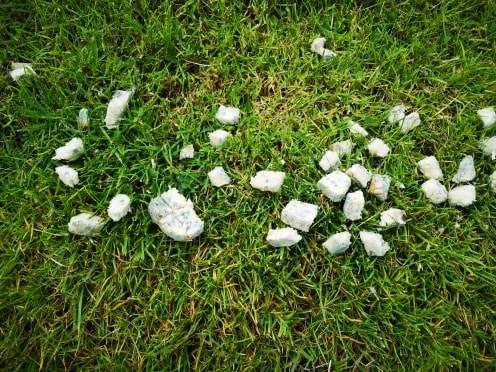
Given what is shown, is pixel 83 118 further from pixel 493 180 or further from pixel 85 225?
pixel 493 180

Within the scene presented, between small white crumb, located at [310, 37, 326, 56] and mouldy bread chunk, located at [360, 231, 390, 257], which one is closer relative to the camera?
mouldy bread chunk, located at [360, 231, 390, 257]

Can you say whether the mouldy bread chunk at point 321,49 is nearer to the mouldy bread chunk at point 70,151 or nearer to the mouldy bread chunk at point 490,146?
the mouldy bread chunk at point 490,146

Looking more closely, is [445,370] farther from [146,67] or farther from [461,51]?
[146,67]

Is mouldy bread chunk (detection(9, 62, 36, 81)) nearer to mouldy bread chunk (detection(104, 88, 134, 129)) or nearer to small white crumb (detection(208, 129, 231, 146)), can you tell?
mouldy bread chunk (detection(104, 88, 134, 129))

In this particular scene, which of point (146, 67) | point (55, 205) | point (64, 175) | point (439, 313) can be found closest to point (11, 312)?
point (55, 205)

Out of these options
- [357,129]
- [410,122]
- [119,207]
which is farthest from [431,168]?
[119,207]

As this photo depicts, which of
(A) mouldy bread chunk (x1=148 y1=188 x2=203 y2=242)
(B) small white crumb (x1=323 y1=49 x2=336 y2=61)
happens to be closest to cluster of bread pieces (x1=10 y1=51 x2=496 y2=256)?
(A) mouldy bread chunk (x1=148 y1=188 x2=203 y2=242)
